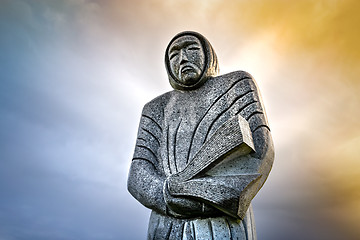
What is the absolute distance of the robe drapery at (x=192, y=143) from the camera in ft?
13.3

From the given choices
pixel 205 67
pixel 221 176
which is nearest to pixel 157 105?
pixel 205 67

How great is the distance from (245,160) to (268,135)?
20.3 inches

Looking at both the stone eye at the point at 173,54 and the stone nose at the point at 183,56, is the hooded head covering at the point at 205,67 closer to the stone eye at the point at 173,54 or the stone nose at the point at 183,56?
the stone eye at the point at 173,54

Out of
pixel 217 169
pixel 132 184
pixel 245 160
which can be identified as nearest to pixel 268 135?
pixel 245 160

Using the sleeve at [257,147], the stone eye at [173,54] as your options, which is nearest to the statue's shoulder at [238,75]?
the sleeve at [257,147]

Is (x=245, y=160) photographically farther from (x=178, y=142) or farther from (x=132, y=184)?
(x=132, y=184)

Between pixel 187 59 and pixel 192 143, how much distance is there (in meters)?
1.31

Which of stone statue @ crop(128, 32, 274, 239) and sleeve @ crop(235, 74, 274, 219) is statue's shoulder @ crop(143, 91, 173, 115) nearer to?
stone statue @ crop(128, 32, 274, 239)

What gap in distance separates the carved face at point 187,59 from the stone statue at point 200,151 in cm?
1

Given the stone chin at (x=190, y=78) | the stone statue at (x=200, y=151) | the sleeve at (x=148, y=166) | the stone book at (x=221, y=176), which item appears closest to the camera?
the stone book at (x=221, y=176)

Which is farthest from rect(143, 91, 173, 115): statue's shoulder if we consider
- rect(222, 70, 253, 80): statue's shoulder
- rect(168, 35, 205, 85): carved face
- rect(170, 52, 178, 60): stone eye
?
rect(222, 70, 253, 80): statue's shoulder

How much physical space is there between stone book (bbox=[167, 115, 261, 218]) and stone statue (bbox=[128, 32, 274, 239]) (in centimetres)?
1

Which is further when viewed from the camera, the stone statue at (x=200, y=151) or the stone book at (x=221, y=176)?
the stone statue at (x=200, y=151)

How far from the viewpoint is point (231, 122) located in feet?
13.4
